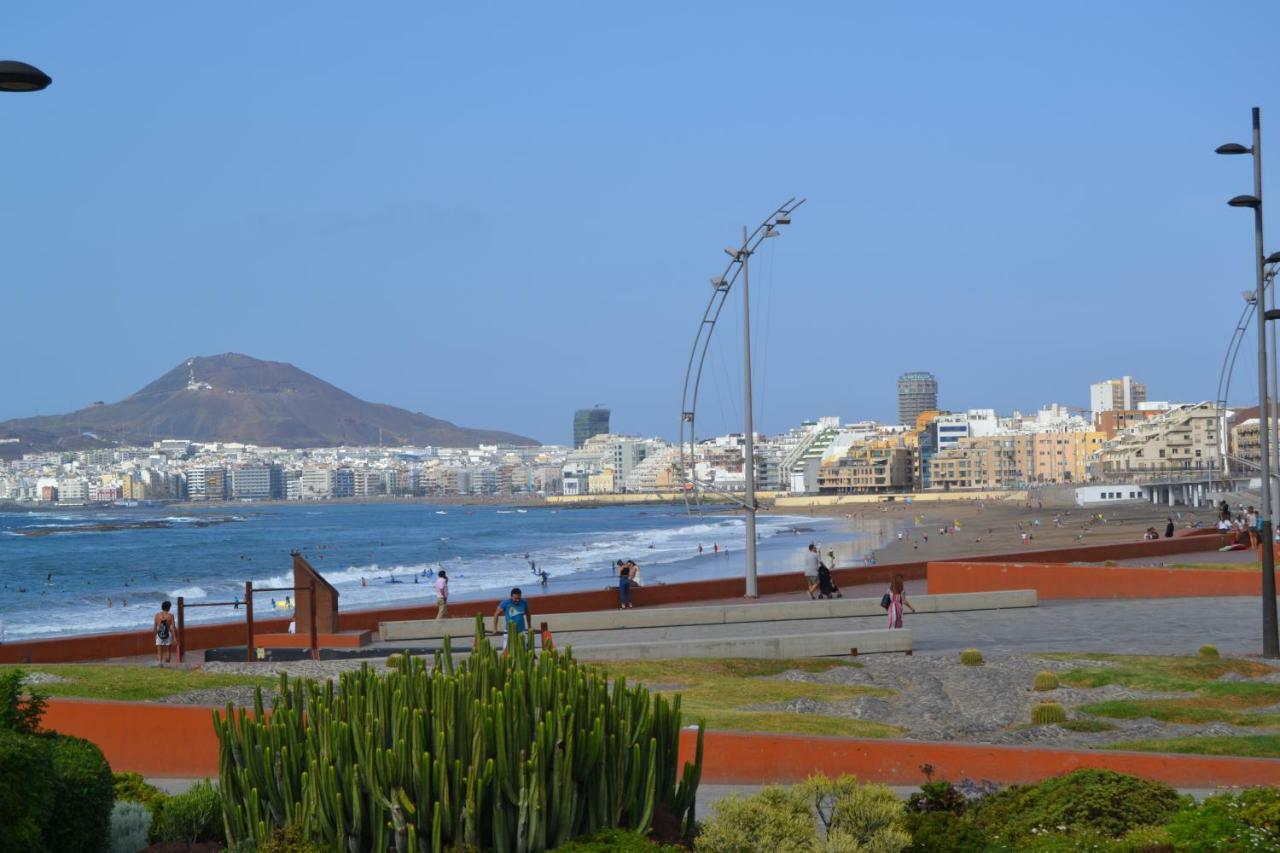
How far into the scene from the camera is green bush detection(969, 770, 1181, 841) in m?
7.81

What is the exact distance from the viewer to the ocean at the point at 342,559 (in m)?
61.9

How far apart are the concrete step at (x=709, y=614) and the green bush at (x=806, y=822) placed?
15.4m

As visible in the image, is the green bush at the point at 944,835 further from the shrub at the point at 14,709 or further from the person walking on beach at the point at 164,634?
the person walking on beach at the point at 164,634

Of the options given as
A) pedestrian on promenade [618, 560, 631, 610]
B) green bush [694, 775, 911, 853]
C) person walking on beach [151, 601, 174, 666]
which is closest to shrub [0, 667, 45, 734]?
green bush [694, 775, 911, 853]

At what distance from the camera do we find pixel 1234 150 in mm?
18547

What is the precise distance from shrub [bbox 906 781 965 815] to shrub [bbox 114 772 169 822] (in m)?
4.17

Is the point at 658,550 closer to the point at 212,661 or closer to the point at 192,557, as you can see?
the point at 192,557

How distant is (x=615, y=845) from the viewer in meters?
7.47

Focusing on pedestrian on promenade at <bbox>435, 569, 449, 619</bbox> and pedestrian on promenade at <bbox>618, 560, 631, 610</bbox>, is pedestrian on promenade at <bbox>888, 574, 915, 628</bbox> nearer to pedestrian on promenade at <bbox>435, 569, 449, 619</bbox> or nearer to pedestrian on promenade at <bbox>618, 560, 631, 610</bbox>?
pedestrian on promenade at <bbox>618, 560, 631, 610</bbox>

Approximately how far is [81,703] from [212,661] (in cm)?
669

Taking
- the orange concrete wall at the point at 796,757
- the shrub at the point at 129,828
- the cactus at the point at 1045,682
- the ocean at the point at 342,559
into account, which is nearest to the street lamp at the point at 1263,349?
the cactus at the point at 1045,682

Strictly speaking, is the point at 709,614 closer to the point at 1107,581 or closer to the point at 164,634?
the point at 1107,581

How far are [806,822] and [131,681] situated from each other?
11181mm

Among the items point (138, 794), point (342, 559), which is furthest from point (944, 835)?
point (342, 559)
